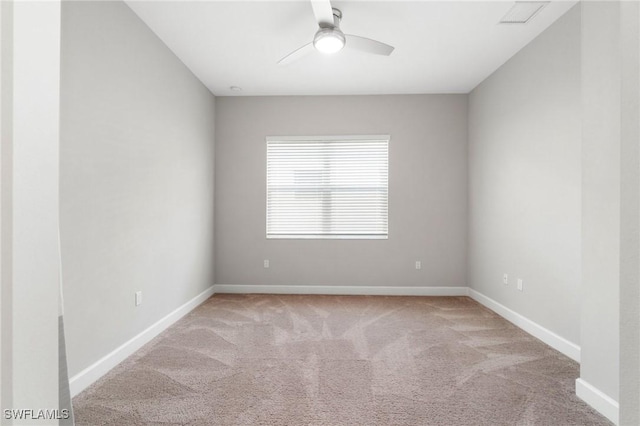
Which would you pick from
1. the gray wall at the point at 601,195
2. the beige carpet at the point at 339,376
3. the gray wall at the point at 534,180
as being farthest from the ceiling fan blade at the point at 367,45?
the beige carpet at the point at 339,376

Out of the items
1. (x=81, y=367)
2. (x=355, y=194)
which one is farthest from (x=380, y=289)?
(x=81, y=367)

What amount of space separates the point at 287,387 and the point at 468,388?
3.84 ft

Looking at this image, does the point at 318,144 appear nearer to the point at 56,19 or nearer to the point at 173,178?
the point at 173,178

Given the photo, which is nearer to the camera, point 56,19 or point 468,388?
point 56,19

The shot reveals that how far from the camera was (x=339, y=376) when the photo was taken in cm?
230

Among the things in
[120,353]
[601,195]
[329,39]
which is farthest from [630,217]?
[120,353]

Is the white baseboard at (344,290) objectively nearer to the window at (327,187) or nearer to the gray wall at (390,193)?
the gray wall at (390,193)

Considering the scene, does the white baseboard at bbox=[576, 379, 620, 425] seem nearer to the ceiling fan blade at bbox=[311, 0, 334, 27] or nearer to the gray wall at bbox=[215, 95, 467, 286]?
the gray wall at bbox=[215, 95, 467, 286]

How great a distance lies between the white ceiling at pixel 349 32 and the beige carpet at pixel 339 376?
2.78 metres

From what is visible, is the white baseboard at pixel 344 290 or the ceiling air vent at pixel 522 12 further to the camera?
the white baseboard at pixel 344 290

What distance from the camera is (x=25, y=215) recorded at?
65 cm

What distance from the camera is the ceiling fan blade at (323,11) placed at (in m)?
2.22

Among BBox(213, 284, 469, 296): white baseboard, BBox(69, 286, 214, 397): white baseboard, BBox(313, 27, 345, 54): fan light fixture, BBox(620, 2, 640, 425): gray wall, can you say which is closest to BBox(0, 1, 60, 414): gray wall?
BBox(620, 2, 640, 425): gray wall

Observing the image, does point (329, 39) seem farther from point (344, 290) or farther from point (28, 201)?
point (344, 290)
